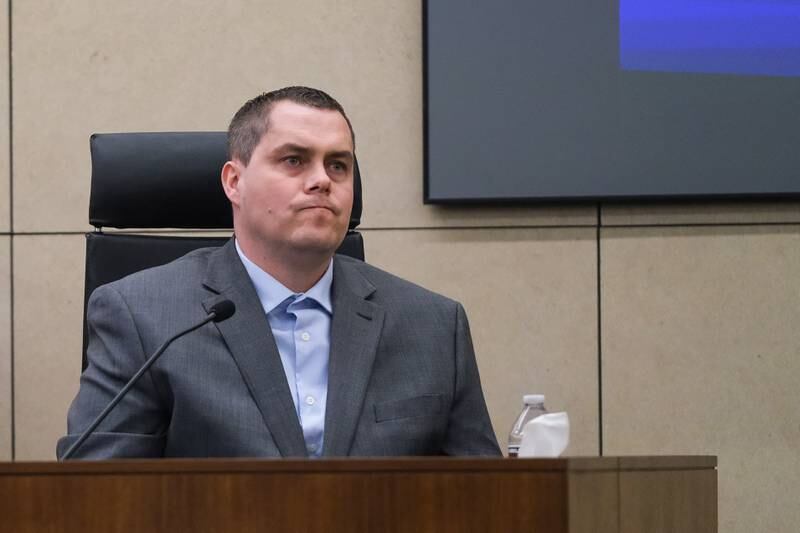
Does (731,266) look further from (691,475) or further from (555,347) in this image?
(691,475)

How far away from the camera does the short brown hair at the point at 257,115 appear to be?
225 centimetres

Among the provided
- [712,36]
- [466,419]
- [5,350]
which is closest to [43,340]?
[5,350]

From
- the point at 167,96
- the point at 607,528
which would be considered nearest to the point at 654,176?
the point at 167,96

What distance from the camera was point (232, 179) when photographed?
230 centimetres

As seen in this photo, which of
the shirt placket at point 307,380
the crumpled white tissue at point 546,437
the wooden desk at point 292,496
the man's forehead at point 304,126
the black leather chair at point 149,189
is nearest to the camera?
the wooden desk at point 292,496

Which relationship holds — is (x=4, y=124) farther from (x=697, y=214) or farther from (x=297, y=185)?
(x=697, y=214)

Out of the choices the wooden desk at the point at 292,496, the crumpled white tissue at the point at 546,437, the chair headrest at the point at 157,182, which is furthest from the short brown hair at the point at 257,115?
the wooden desk at the point at 292,496

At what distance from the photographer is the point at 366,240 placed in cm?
335

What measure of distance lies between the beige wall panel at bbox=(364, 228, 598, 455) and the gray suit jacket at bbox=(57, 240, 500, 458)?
1.01 meters

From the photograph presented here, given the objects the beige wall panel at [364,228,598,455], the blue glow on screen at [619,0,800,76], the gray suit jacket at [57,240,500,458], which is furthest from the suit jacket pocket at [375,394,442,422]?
the blue glow on screen at [619,0,800,76]

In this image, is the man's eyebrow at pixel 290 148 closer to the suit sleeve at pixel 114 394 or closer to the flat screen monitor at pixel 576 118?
the suit sleeve at pixel 114 394

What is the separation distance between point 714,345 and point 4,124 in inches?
78.2

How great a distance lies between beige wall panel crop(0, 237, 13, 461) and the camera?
131 inches

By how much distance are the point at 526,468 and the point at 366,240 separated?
6.66 ft
